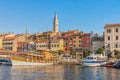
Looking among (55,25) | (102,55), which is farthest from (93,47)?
(55,25)

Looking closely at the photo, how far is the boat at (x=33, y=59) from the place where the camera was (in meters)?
82.8

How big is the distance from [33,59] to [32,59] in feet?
1.32

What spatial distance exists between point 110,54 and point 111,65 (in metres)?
16.7

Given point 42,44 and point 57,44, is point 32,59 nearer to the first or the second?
point 57,44

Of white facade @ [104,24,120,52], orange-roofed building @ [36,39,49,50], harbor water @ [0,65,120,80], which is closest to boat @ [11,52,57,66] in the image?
white facade @ [104,24,120,52]

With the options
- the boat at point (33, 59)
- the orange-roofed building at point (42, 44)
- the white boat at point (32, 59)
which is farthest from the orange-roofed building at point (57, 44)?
the white boat at point (32, 59)

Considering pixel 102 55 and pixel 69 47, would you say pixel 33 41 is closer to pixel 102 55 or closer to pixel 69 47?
pixel 69 47

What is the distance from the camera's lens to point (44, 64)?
88250mm

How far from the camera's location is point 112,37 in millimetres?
94750

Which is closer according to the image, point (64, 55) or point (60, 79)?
point (60, 79)

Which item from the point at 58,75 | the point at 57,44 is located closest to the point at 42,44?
the point at 57,44

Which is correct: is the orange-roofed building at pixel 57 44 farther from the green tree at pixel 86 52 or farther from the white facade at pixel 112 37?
the white facade at pixel 112 37

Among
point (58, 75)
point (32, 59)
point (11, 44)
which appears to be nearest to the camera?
point (58, 75)

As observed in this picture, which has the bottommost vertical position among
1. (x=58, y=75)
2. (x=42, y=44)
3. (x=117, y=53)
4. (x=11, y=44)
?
(x=58, y=75)
